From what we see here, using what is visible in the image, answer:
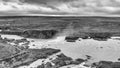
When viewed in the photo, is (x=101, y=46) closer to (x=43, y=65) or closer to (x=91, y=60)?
(x=91, y=60)

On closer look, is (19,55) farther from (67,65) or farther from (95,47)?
(95,47)

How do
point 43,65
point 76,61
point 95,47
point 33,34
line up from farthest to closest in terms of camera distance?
1. point 33,34
2. point 95,47
3. point 76,61
4. point 43,65

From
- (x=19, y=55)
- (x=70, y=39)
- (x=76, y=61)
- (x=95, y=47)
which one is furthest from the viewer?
(x=70, y=39)

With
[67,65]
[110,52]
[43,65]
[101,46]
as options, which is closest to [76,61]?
[67,65]

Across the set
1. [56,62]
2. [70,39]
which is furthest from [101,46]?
[56,62]

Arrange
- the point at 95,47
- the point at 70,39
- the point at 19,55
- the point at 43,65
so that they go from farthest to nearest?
the point at 70,39 → the point at 95,47 → the point at 19,55 → the point at 43,65

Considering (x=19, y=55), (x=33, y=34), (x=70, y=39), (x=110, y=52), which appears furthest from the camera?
(x=33, y=34)

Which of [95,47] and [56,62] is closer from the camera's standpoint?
[56,62]

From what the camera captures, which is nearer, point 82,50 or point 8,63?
point 8,63

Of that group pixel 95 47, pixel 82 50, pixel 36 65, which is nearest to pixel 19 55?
pixel 36 65
